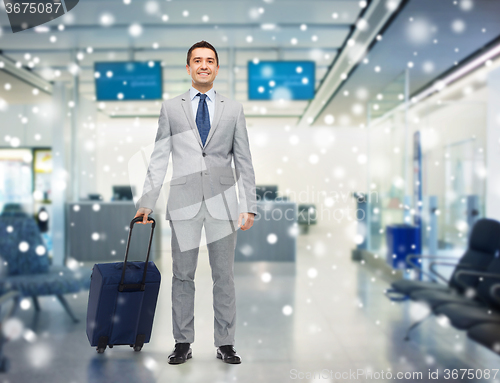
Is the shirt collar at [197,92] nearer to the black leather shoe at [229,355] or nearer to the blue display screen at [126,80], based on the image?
the black leather shoe at [229,355]

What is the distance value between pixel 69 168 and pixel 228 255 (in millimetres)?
4013

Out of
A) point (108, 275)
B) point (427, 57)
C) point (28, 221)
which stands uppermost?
point (427, 57)

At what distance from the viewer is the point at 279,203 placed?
4992 mm

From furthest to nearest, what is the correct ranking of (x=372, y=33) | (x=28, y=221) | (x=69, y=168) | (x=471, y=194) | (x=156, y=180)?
1. (x=471, y=194)
2. (x=69, y=168)
3. (x=372, y=33)
4. (x=28, y=221)
5. (x=156, y=180)

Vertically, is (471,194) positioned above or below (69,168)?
below

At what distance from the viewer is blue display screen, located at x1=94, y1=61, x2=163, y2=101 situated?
4.85m

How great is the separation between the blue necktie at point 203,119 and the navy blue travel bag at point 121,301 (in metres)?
0.51

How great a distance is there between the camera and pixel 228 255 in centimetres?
192

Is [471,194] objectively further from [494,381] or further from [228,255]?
[228,255]

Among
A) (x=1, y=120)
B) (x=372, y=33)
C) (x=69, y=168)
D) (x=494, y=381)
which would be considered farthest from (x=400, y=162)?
(x=1, y=120)

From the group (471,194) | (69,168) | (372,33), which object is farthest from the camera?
(471,194)

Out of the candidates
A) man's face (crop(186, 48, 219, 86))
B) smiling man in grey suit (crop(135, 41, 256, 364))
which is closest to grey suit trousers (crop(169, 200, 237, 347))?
smiling man in grey suit (crop(135, 41, 256, 364))

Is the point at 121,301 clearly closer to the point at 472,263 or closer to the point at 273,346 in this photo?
the point at 273,346

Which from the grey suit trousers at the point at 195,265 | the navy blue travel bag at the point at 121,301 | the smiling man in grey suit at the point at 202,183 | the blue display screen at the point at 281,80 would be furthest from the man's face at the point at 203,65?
the blue display screen at the point at 281,80
